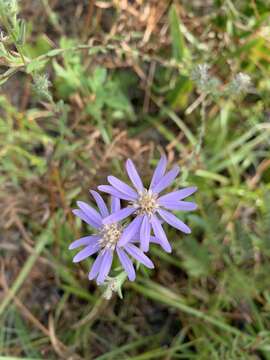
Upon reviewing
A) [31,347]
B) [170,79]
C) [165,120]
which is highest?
[170,79]

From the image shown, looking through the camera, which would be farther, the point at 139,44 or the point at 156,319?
the point at 139,44

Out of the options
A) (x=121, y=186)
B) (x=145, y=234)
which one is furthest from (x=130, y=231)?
(x=121, y=186)

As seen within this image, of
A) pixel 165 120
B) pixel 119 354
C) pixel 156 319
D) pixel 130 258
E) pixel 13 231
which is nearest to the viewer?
pixel 130 258

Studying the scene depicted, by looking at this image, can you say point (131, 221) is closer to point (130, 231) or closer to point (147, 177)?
point (130, 231)

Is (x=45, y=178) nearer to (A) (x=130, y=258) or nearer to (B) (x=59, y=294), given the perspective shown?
(B) (x=59, y=294)

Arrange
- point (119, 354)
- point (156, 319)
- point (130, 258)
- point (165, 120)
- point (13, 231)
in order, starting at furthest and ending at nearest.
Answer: point (165, 120) → point (13, 231) → point (156, 319) → point (119, 354) → point (130, 258)

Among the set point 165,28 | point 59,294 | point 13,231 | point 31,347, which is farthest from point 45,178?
point 165,28

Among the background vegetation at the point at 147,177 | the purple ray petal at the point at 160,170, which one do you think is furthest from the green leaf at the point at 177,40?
the purple ray petal at the point at 160,170
